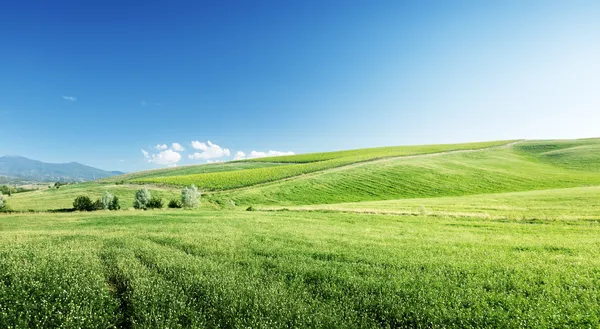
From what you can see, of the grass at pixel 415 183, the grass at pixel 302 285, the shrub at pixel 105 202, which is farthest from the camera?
the grass at pixel 415 183

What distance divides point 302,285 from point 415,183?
2434 inches

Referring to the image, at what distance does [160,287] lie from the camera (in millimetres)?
9148

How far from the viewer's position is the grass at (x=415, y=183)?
5741 centimetres

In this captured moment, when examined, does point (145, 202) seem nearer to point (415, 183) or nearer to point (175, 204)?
point (175, 204)

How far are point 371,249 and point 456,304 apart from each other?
5.92 metres

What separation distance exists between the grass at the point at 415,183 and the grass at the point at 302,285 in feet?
141

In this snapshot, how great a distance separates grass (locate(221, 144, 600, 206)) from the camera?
188ft

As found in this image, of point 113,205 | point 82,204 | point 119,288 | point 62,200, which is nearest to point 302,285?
point 119,288

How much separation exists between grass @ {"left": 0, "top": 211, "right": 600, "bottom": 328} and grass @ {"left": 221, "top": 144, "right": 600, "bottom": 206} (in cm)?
4289

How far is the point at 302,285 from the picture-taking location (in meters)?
9.52

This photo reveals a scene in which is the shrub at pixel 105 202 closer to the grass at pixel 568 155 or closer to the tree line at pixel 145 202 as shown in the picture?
the tree line at pixel 145 202

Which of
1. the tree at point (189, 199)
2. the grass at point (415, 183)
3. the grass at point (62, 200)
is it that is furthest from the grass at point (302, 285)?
the grass at point (62, 200)

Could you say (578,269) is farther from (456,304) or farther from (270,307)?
(270,307)

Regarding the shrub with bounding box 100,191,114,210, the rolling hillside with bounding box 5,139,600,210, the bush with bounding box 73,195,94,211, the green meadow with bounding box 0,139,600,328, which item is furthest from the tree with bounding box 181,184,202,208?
the green meadow with bounding box 0,139,600,328
